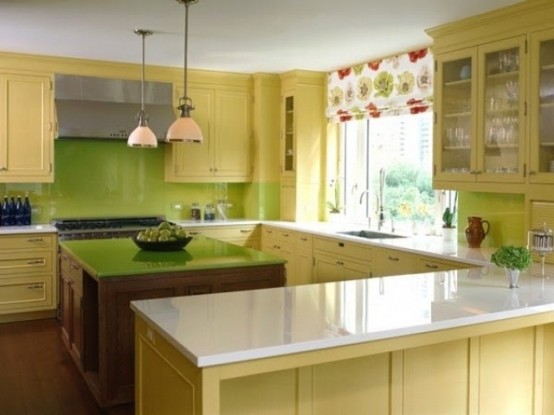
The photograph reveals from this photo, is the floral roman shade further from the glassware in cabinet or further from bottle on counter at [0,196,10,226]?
bottle on counter at [0,196,10,226]

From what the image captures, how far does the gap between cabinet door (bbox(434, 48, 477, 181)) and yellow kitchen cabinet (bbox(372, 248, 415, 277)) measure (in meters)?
0.68

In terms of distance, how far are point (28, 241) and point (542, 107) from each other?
4.42 metres

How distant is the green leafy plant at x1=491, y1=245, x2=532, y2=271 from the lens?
2.79 metres

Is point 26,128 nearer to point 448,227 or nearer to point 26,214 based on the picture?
point 26,214

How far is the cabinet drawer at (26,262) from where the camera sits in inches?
215

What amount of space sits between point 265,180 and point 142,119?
255 centimetres

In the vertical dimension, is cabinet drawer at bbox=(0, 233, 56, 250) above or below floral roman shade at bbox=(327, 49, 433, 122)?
below

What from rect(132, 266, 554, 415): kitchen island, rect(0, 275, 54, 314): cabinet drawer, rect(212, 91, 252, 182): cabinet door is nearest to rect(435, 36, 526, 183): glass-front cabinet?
rect(132, 266, 554, 415): kitchen island

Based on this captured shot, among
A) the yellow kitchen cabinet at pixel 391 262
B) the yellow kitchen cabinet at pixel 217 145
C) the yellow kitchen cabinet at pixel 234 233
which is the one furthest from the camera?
the yellow kitchen cabinet at pixel 217 145

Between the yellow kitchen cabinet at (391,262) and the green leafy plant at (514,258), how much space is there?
57.2 inches

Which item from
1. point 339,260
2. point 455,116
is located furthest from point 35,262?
point 455,116

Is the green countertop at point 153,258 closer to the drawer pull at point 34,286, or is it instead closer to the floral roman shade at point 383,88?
the drawer pull at point 34,286

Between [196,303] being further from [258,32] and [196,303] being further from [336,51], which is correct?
[336,51]

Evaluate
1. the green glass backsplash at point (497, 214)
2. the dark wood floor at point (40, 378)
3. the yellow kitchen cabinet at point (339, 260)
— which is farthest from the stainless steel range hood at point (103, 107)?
the green glass backsplash at point (497, 214)
